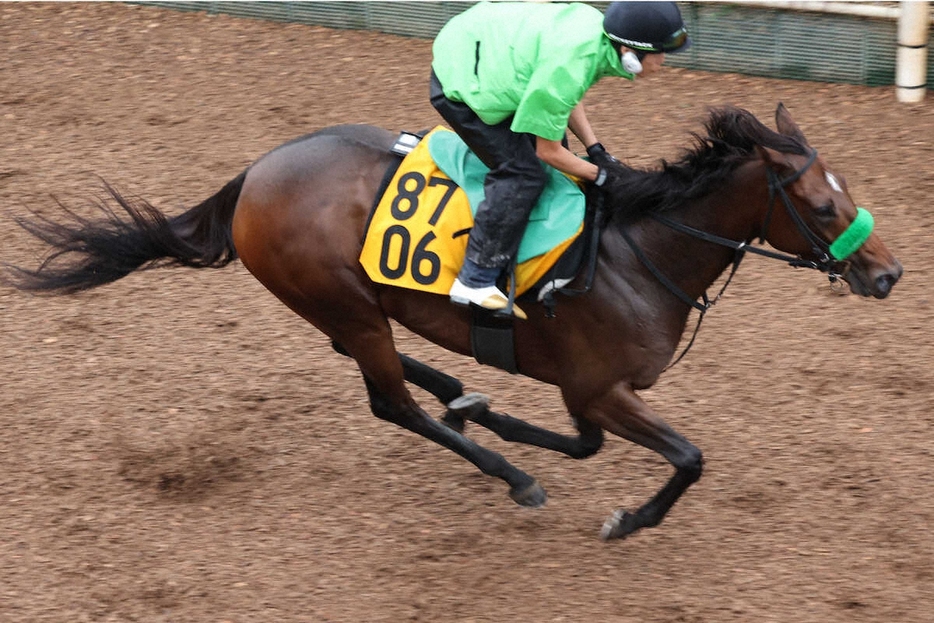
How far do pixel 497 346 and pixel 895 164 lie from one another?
4.04m

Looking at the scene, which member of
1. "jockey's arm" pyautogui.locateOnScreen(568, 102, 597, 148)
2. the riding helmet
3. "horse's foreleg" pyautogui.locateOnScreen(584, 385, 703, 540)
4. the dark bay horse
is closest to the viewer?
the riding helmet

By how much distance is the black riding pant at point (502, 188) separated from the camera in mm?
4340

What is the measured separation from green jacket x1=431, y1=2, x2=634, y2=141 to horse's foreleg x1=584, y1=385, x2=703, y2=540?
3.51 feet

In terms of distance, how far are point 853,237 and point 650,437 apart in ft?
3.47

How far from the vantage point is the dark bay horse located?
4.26 metres

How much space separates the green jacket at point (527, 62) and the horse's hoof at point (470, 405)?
140cm

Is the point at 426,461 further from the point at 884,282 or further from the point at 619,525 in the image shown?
the point at 884,282

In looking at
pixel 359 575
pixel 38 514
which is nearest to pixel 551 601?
pixel 359 575

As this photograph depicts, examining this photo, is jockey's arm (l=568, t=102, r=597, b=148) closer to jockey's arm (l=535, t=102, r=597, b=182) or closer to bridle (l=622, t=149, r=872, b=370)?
jockey's arm (l=535, t=102, r=597, b=182)

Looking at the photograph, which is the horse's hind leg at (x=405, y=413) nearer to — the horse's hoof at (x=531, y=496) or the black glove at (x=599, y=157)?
the horse's hoof at (x=531, y=496)

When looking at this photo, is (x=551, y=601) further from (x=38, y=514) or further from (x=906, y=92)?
(x=906, y=92)

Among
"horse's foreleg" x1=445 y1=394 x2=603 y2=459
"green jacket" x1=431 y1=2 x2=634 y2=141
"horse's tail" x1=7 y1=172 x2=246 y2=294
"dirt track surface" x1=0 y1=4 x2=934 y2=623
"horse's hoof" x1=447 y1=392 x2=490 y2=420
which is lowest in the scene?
"dirt track surface" x1=0 y1=4 x2=934 y2=623

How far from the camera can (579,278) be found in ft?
14.8

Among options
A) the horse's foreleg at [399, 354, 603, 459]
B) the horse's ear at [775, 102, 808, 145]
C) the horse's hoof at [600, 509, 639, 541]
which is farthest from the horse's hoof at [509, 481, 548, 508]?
the horse's ear at [775, 102, 808, 145]
